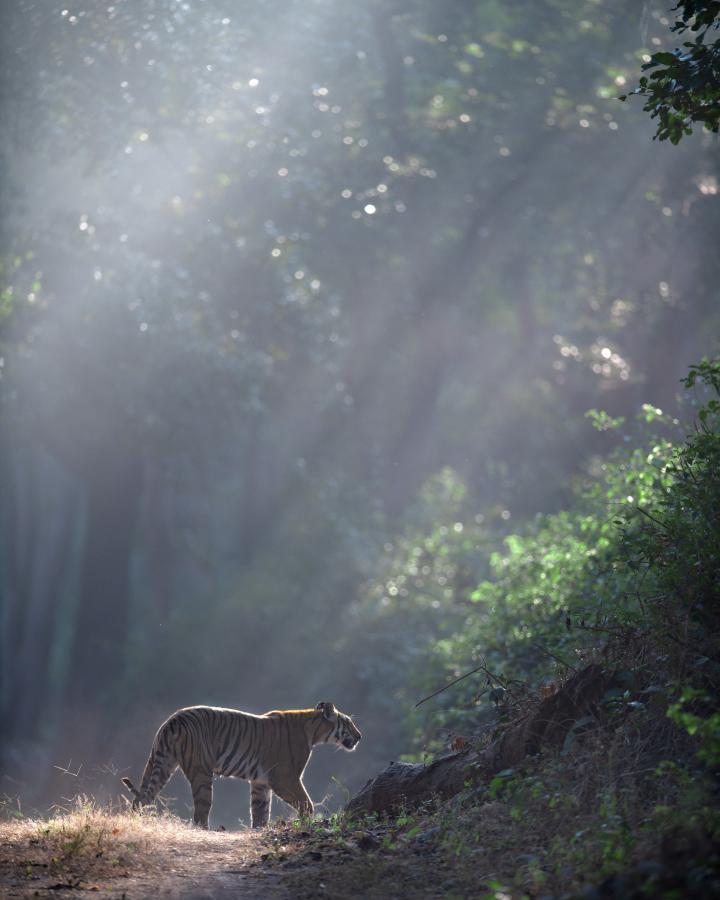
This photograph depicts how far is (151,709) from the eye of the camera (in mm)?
22609

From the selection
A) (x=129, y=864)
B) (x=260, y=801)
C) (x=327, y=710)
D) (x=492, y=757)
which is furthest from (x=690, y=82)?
(x=260, y=801)

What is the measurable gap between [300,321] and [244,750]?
1695 centimetres

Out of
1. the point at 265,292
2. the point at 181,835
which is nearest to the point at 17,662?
the point at 265,292

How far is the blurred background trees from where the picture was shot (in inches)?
792

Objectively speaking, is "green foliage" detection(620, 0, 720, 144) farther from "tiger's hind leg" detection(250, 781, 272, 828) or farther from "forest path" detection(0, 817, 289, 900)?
"tiger's hind leg" detection(250, 781, 272, 828)

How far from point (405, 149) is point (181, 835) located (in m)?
20.9

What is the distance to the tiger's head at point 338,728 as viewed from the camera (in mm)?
10445

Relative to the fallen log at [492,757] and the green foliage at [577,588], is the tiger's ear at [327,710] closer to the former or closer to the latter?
the green foliage at [577,588]

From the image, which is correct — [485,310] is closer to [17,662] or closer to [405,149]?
[405,149]

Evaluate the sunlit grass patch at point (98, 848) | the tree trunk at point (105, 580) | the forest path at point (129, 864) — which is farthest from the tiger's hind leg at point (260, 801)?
the tree trunk at point (105, 580)

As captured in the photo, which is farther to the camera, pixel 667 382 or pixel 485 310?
pixel 485 310

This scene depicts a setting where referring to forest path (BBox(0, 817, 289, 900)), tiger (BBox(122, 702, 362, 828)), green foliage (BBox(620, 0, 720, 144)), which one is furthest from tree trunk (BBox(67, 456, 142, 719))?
green foliage (BBox(620, 0, 720, 144))

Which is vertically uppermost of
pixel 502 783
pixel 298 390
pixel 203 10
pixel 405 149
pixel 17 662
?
pixel 405 149

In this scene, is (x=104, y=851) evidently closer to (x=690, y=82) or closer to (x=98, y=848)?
(x=98, y=848)
